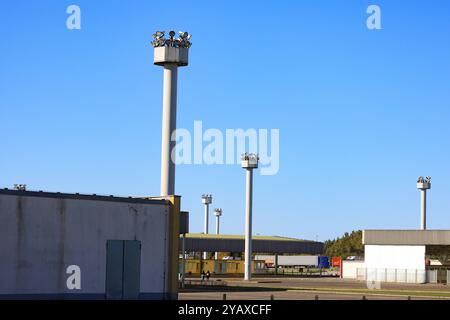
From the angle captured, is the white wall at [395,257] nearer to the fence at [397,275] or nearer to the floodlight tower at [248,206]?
the fence at [397,275]

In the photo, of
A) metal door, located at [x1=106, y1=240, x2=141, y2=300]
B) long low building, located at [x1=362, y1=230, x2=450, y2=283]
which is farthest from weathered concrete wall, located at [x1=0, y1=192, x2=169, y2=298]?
long low building, located at [x1=362, y1=230, x2=450, y2=283]

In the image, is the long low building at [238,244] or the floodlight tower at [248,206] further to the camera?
the long low building at [238,244]

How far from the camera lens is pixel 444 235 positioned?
102 metres

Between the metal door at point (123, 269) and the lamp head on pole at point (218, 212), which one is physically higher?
the lamp head on pole at point (218, 212)

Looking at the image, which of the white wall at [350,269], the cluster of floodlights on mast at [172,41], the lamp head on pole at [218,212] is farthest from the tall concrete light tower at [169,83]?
the lamp head on pole at [218,212]

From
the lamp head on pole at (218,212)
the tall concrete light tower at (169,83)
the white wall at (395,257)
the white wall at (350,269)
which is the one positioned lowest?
the white wall at (350,269)

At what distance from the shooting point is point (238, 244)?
440ft

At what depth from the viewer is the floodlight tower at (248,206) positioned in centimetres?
11144

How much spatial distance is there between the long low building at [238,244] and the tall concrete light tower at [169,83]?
45.2m

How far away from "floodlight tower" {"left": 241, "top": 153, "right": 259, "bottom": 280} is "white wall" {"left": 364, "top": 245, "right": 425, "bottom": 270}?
13.9 metres

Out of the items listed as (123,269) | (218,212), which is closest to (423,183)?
(218,212)

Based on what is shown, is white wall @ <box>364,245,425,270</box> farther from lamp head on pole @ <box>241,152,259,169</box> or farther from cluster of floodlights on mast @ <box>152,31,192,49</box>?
cluster of floodlights on mast @ <box>152,31,192,49</box>
